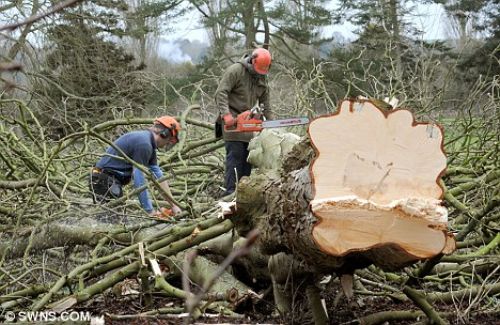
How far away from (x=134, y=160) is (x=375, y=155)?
3037 mm

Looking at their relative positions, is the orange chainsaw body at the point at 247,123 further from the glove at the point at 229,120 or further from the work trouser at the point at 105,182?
the work trouser at the point at 105,182

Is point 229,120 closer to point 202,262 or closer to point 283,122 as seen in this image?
point 283,122

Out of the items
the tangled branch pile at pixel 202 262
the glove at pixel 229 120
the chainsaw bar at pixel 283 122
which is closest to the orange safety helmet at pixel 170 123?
the tangled branch pile at pixel 202 262

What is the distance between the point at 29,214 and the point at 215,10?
15.6 m

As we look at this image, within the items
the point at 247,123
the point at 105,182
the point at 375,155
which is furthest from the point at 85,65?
the point at 375,155

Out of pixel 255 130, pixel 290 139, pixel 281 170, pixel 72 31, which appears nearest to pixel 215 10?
pixel 72 31

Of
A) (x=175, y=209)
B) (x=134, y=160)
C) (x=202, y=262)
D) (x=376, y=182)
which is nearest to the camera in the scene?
(x=376, y=182)

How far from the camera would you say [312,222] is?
266 centimetres

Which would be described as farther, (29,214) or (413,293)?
(29,214)

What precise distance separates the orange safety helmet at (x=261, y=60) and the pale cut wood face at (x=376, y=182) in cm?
357

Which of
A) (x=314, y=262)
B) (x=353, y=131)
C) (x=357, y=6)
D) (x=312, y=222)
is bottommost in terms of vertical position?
(x=314, y=262)

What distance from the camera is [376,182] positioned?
269 centimetres

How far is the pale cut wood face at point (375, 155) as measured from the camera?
2.69 m

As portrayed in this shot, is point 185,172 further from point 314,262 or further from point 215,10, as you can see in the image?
point 215,10
